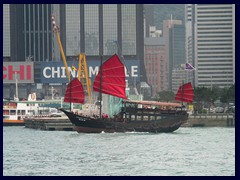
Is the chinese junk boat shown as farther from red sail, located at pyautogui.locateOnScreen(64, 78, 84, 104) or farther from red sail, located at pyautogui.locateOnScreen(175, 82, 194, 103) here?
red sail, located at pyautogui.locateOnScreen(175, 82, 194, 103)

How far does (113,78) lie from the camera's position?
92.9 m

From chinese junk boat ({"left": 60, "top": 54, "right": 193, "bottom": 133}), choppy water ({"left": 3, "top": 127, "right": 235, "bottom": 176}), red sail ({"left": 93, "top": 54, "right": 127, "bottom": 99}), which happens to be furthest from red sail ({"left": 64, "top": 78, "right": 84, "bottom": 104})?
choppy water ({"left": 3, "top": 127, "right": 235, "bottom": 176})

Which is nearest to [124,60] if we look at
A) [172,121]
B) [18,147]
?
[172,121]

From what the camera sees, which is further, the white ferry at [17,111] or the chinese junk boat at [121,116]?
the white ferry at [17,111]

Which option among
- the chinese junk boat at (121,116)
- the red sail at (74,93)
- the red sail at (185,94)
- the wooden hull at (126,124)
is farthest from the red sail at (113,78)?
the red sail at (185,94)

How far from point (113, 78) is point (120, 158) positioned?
41981 millimetres

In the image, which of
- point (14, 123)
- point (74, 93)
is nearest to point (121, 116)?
point (74, 93)

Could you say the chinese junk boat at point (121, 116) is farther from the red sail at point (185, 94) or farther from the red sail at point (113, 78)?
the red sail at point (185, 94)

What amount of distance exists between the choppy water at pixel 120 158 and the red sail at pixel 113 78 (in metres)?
22.3

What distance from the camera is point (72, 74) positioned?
19800 centimetres

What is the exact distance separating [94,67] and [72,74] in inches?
186

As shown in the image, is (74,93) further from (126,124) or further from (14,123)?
(14,123)

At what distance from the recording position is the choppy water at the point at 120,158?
42.2 metres

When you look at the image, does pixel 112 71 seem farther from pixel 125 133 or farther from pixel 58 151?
pixel 58 151
